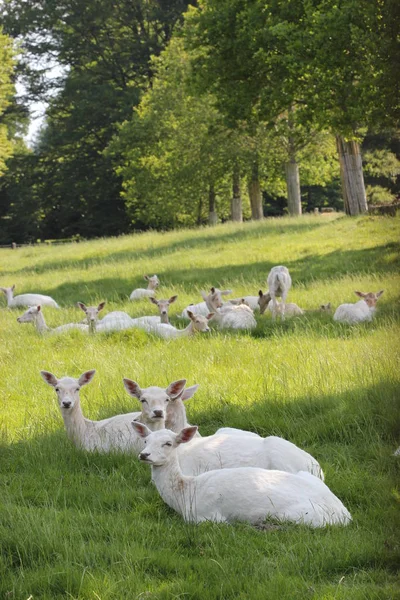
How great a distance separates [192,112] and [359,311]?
30.1 meters

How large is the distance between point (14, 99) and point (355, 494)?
2130 inches

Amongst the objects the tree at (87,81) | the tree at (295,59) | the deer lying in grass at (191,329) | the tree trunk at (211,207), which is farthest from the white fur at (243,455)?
the tree at (87,81)

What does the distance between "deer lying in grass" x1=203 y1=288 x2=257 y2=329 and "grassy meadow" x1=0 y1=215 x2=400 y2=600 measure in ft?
0.73

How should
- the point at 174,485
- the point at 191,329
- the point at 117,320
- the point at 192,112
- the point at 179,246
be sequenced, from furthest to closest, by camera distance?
the point at 192,112 → the point at 179,246 → the point at 117,320 → the point at 191,329 → the point at 174,485

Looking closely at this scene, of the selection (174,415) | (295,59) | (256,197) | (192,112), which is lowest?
(174,415)

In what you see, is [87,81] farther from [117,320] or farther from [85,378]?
[85,378]

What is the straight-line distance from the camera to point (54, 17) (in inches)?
2132

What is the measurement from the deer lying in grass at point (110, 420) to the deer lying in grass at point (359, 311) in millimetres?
6191

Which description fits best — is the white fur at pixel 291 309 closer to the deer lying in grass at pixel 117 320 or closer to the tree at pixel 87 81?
the deer lying in grass at pixel 117 320

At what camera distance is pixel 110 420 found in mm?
7637

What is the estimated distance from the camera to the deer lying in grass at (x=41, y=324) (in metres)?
14.0

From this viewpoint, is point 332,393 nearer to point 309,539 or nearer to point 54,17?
point 309,539

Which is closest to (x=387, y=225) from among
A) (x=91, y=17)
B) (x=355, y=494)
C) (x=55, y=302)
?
(x=55, y=302)

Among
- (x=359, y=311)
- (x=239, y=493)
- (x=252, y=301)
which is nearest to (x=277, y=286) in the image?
(x=252, y=301)
